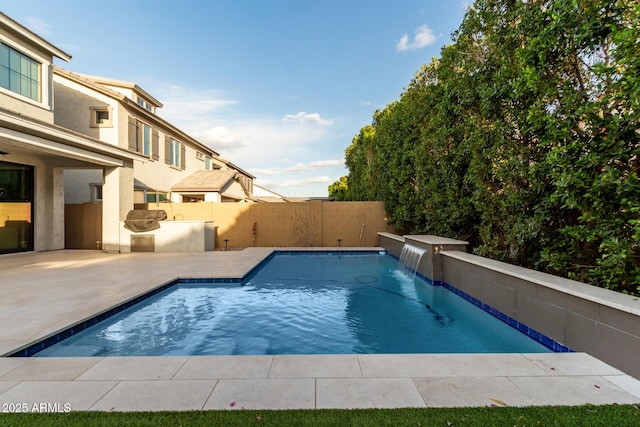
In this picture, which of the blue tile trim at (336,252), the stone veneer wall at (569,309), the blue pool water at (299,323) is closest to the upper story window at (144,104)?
the blue tile trim at (336,252)

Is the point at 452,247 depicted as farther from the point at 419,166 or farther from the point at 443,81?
the point at 443,81

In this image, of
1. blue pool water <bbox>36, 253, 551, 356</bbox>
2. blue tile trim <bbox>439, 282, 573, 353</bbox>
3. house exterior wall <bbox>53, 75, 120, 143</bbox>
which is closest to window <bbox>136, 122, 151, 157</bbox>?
house exterior wall <bbox>53, 75, 120, 143</bbox>

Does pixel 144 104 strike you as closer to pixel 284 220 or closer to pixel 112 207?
pixel 112 207

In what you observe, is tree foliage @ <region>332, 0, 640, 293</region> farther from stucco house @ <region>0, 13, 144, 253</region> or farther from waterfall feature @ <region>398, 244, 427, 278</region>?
stucco house @ <region>0, 13, 144, 253</region>

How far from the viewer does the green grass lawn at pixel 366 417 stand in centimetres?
238

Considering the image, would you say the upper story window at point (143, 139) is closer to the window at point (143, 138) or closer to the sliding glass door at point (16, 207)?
the window at point (143, 138)

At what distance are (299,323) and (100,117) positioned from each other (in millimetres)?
15560

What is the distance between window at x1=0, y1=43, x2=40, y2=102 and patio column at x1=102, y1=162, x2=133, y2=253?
11.6 ft

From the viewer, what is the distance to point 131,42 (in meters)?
13.5

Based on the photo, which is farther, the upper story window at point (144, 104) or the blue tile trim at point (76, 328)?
the upper story window at point (144, 104)

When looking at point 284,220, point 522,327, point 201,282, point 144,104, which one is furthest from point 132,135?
point 522,327

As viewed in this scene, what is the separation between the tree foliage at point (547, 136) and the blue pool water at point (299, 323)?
1590 millimetres

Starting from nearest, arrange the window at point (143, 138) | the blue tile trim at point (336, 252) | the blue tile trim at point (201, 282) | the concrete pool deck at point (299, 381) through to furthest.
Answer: the concrete pool deck at point (299, 381), the blue tile trim at point (201, 282), the blue tile trim at point (336, 252), the window at point (143, 138)

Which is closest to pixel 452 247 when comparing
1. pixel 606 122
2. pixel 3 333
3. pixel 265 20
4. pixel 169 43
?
pixel 606 122
